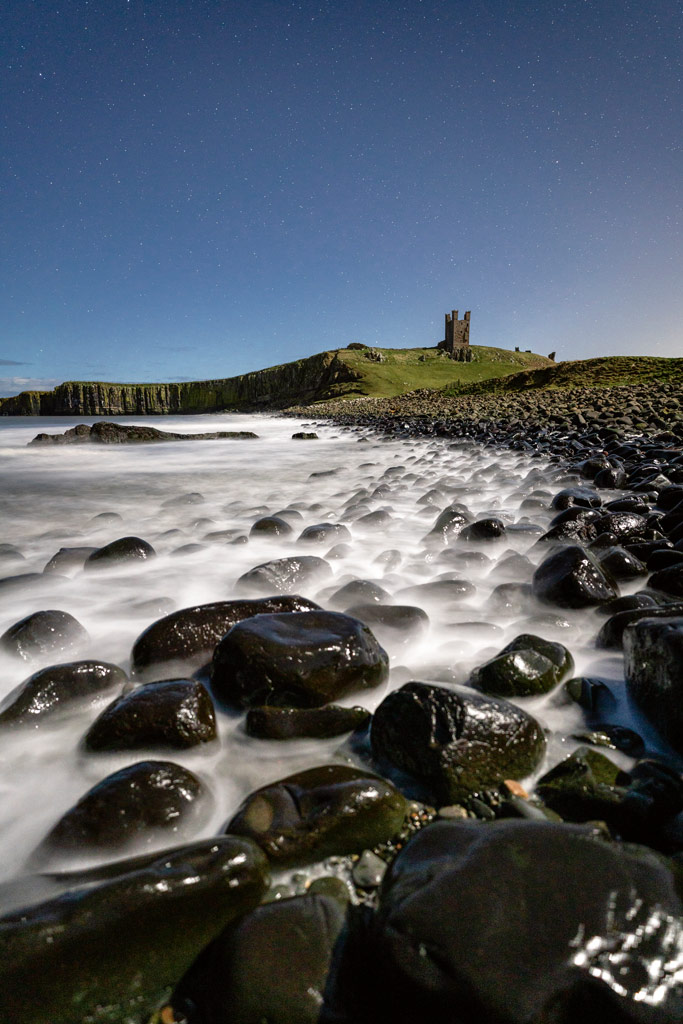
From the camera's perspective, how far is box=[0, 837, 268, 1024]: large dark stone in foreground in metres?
0.72

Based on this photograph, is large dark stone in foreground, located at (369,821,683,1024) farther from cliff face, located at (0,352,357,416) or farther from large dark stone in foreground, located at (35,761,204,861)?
cliff face, located at (0,352,357,416)

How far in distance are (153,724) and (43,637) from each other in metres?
0.92

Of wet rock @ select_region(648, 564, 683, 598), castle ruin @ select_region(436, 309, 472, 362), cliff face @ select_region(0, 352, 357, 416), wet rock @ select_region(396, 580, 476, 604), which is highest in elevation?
castle ruin @ select_region(436, 309, 472, 362)

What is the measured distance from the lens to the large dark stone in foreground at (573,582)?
2121 mm

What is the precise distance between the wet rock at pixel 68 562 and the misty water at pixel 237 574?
13 cm

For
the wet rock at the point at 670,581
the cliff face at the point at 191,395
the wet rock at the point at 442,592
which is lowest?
the wet rock at the point at 442,592

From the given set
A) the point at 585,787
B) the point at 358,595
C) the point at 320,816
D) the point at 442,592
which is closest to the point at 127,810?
the point at 320,816

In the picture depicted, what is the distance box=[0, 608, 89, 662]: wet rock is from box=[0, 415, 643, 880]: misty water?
5 cm

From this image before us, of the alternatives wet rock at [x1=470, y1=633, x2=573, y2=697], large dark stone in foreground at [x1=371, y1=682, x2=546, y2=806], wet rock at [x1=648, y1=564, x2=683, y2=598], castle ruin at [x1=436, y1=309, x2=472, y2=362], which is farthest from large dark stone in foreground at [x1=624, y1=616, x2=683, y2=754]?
castle ruin at [x1=436, y1=309, x2=472, y2=362]

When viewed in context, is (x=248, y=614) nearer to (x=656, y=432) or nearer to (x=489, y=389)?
(x=656, y=432)

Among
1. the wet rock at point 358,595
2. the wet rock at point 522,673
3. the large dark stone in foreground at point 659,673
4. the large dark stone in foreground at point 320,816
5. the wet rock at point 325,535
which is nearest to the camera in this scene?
the large dark stone in foreground at point 320,816

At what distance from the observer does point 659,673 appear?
4.35 feet

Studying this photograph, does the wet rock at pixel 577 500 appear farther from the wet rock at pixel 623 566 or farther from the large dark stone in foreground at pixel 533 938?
the large dark stone in foreground at pixel 533 938

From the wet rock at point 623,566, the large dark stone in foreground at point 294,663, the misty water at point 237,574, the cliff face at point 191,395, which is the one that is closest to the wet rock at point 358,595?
the misty water at point 237,574
